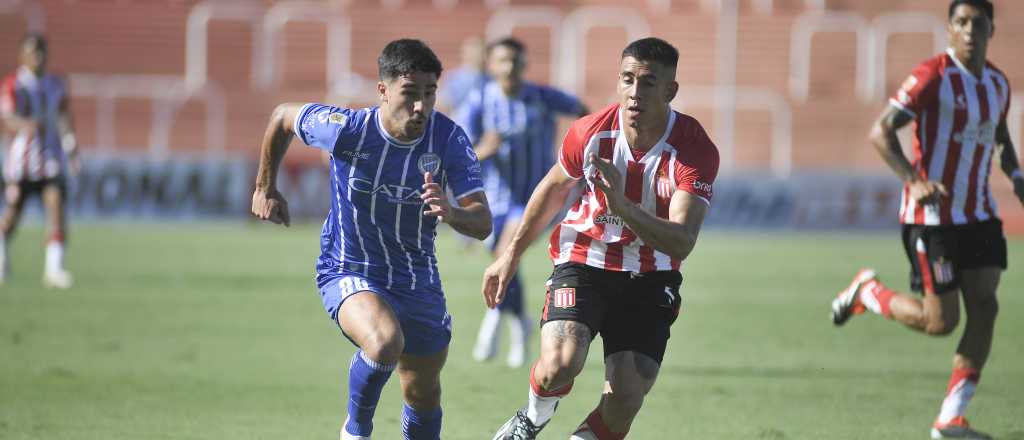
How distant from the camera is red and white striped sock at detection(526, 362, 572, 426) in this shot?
19.8 feet

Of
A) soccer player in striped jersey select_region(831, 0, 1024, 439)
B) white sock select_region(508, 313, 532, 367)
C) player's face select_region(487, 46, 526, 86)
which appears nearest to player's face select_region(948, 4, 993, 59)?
soccer player in striped jersey select_region(831, 0, 1024, 439)

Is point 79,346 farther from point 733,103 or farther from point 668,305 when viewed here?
point 733,103

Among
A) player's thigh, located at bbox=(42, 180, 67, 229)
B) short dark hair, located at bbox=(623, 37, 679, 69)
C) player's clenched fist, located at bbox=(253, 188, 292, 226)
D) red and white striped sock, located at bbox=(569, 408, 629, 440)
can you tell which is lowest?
player's thigh, located at bbox=(42, 180, 67, 229)

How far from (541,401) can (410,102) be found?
4.84 ft

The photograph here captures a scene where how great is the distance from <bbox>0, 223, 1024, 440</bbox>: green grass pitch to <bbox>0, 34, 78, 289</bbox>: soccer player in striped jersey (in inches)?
21.0

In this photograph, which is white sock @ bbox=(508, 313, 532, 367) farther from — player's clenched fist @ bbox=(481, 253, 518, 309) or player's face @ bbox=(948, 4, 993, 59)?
player's clenched fist @ bbox=(481, 253, 518, 309)

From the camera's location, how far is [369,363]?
5.84 metres

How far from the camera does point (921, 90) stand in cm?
738

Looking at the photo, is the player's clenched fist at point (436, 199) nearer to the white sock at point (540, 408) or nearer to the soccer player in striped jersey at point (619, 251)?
the soccer player in striped jersey at point (619, 251)

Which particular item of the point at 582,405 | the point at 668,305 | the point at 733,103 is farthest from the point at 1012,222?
the point at 668,305

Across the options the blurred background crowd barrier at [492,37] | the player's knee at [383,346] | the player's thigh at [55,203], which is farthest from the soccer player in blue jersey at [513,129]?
the blurred background crowd barrier at [492,37]

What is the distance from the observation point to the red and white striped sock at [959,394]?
23.9 feet

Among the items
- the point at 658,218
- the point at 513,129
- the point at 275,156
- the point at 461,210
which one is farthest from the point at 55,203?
the point at 658,218

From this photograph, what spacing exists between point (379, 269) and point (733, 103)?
22.2 m
